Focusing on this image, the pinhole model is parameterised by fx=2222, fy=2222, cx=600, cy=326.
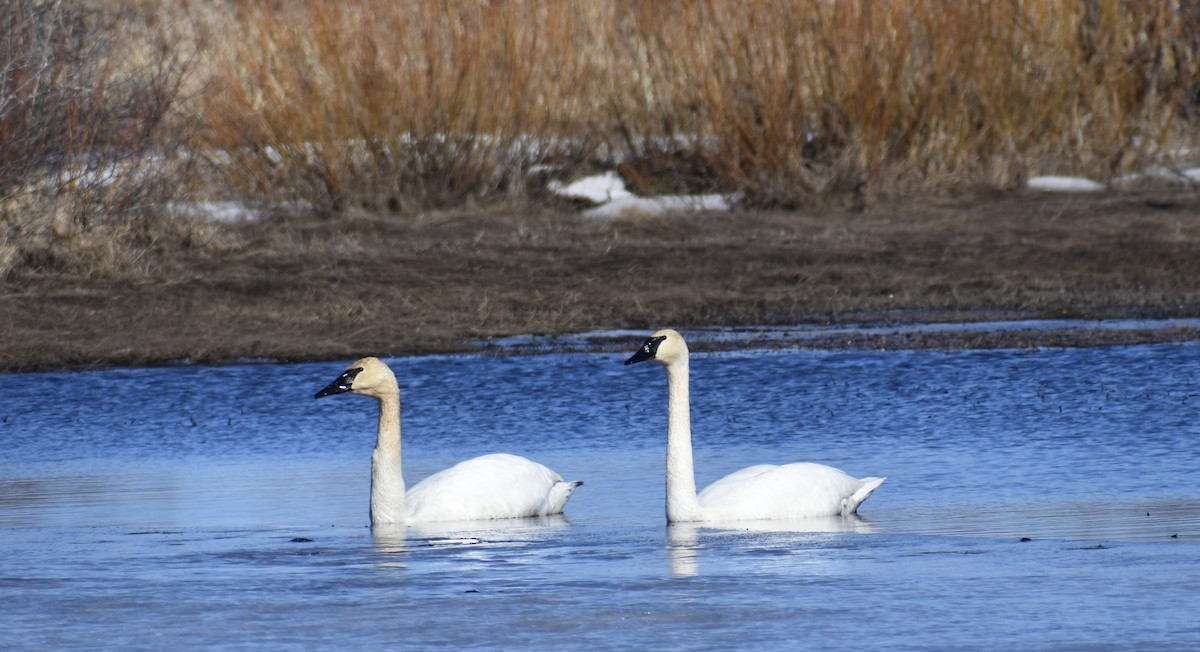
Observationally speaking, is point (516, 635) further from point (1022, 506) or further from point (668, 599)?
point (1022, 506)

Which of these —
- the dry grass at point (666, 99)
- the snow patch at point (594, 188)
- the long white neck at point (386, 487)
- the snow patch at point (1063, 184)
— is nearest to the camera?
the long white neck at point (386, 487)

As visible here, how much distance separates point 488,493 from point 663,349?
1020mm

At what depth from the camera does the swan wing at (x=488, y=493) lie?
8.92 meters

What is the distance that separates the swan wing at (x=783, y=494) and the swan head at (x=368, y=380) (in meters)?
1.50

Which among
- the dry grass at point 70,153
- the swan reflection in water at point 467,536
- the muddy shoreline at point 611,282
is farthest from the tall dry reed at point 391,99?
the swan reflection in water at point 467,536

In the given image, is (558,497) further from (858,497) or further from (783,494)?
(858,497)

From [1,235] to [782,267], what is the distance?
19.6 feet

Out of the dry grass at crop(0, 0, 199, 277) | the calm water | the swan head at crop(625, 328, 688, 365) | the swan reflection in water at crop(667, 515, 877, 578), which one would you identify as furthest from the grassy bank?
the swan reflection in water at crop(667, 515, 877, 578)

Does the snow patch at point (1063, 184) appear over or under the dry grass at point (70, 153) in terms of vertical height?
under

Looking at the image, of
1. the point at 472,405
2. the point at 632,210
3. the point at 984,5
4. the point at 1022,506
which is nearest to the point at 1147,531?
the point at 1022,506

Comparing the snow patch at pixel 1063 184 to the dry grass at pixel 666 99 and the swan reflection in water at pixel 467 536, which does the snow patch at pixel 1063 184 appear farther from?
the swan reflection in water at pixel 467 536

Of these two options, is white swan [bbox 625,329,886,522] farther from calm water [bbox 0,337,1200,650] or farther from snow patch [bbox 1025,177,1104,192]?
snow patch [bbox 1025,177,1104,192]

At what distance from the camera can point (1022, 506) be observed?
853 cm

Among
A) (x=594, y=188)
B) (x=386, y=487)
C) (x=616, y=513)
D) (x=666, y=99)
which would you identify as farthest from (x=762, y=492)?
(x=594, y=188)
